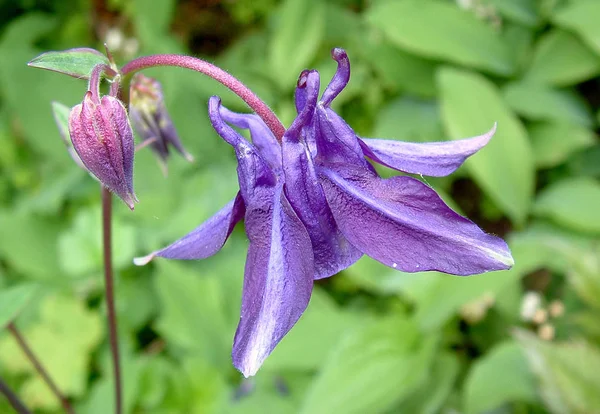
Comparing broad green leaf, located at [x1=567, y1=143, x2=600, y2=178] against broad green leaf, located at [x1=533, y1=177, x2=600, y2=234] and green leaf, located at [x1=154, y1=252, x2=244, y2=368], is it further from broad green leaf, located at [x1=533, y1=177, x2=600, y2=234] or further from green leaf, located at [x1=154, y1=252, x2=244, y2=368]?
green leaf, located at [x1=154, y1=252, x2=244, y2=368]

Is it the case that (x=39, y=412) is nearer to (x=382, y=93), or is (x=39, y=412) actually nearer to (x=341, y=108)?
(x=341, y=108)

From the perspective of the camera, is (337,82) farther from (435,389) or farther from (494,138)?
(494,138)

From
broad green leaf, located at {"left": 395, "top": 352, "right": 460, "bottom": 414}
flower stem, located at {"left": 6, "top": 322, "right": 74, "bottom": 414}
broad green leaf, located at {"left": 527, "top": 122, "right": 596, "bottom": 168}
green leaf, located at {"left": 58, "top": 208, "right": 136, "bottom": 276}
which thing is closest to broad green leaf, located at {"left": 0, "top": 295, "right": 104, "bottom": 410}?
green leaf, located at {"left": 58, "top": 208, "right": 136, "bottom": 276}

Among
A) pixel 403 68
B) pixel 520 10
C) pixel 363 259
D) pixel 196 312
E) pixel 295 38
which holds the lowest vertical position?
pixel 196 312

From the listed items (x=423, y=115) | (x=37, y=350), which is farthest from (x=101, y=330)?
(x=423, y=115)

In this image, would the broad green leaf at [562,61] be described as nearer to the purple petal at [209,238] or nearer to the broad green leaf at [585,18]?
the broad green leaf at [585,18]

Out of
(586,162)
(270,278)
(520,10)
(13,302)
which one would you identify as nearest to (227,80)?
(270,278)
